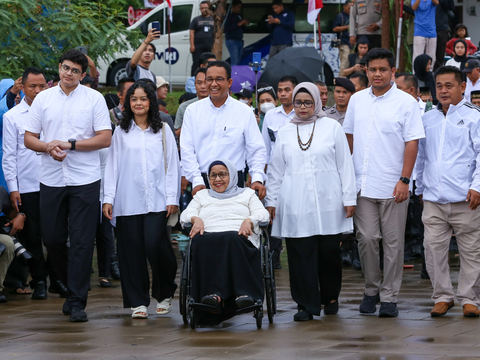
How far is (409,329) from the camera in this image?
6133mm

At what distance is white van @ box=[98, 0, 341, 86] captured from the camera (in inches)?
744

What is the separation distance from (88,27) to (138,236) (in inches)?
279

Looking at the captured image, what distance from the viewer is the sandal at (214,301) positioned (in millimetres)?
6211

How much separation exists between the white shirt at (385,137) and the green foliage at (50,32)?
269 inches

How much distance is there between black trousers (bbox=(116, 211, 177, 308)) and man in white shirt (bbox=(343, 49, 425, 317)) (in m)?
1.70

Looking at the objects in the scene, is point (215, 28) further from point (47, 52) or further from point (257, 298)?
point (257, 298)

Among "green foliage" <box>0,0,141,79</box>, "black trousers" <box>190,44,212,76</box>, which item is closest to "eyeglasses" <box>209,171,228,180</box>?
"green foliage" <box>0,0,141,79</box>

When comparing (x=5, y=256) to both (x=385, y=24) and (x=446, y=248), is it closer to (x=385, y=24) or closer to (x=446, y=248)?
(x=446, y=248)

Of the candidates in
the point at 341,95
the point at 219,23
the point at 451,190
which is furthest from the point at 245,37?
the point at 451,190

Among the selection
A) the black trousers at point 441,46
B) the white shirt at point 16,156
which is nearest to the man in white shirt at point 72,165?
the white shirt at point 16,156

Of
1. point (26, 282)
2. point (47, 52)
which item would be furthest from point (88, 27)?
point (26, 282)

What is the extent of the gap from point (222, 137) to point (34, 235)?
7.59ft

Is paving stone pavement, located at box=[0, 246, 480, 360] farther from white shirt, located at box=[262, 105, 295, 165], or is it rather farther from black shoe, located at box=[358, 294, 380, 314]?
white shirt, located at box=[262, 105, 295, 165]

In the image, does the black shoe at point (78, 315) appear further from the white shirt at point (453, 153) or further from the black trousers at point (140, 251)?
the white shirt at point (453, 153)
